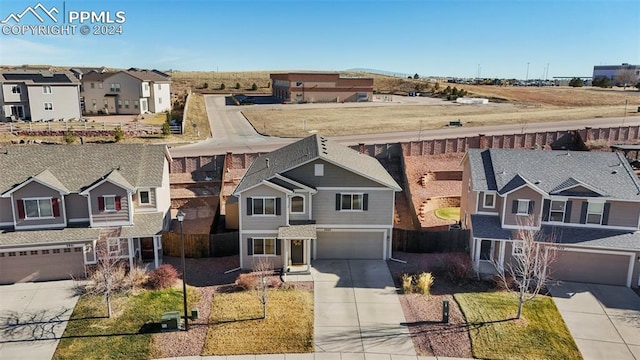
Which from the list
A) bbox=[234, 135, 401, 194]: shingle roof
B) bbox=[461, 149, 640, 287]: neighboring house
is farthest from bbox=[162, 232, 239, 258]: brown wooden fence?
bbox=[461, 149, 640, 287]: neighboring house

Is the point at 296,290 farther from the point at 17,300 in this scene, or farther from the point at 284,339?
the point at 17,300

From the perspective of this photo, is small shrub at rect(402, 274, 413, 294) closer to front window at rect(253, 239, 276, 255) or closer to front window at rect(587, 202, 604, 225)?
front window at rect(253, 239, 276, 255)

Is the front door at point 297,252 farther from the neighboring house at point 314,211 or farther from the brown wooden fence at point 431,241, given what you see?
the brown wooden fence at point 431,241

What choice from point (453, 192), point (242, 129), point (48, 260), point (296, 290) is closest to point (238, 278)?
point (296, 290)

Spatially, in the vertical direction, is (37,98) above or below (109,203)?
above

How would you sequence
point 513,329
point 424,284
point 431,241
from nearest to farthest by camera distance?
1. point 513,329
2. point 424,284
3. point 431,241

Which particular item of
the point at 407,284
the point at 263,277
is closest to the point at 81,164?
the point at 263,277

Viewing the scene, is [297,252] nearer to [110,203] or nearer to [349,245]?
[349,245]
